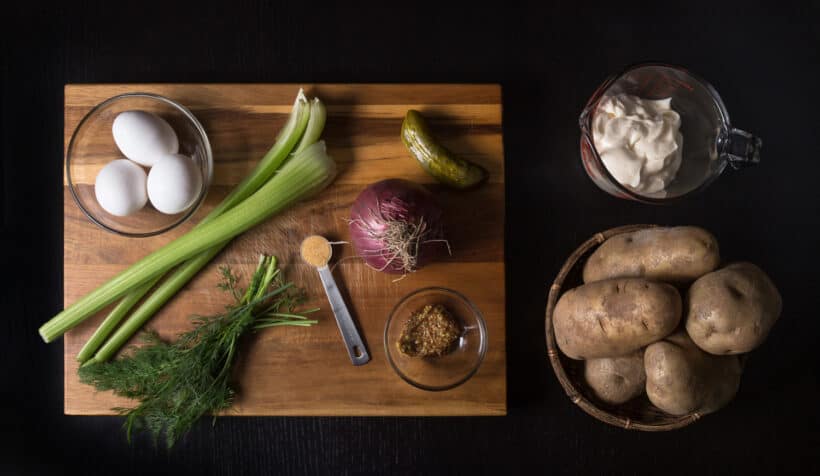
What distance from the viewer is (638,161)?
127 cm

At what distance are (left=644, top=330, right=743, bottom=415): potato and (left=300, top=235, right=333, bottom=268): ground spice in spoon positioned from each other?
0.74 metres

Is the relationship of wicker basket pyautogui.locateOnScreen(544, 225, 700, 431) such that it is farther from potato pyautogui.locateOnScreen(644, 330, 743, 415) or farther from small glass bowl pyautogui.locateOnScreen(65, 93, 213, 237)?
small glass bowl pyautogui.locateOnScreen(65, 93, 213, 237)

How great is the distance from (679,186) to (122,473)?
1.55 meters

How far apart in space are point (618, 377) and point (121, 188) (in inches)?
45.5

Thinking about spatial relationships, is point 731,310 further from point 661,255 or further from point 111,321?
point 111,321

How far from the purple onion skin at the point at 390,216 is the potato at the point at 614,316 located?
32 centimetres

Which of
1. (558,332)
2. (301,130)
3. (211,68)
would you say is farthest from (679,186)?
(211,68)

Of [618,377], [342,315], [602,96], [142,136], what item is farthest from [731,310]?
[142,136]

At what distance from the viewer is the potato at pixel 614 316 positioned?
1103 millimetres

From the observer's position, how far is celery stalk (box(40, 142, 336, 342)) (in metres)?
1.32

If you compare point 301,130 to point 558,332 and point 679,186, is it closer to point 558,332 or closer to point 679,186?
point 558,332

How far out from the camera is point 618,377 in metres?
1.23

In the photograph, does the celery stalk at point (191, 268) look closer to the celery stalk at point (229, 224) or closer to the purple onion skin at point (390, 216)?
the celery stalk at point (229, 224)

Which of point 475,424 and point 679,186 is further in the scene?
point 475,424
